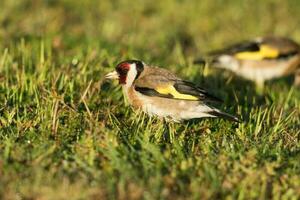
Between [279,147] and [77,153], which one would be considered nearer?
[77,153]

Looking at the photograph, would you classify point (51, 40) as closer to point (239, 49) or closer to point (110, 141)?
point (239, 49)

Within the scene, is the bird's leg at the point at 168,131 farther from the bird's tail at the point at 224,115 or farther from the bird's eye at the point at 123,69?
the bird's eye at the point at 123,69

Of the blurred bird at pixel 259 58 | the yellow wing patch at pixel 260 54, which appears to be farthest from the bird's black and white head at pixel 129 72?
the yellow wing patch at pixel 260 54

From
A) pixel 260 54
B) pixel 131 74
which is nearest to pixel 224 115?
pixel 131 74

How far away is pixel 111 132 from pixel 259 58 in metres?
4.79

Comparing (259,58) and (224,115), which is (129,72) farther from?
(259,58)

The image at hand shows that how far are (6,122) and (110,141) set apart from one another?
1.10 metres

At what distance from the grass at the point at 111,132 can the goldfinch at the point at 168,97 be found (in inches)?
6.6

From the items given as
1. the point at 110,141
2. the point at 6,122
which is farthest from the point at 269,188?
the point at 6,122

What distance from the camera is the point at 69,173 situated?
479 cm

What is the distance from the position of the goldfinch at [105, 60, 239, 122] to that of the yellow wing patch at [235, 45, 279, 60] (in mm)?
3130

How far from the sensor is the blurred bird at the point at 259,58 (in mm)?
9344

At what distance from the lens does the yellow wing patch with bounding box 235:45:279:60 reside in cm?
946

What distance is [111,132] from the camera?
5254 mm
